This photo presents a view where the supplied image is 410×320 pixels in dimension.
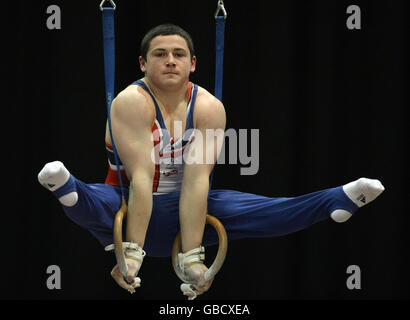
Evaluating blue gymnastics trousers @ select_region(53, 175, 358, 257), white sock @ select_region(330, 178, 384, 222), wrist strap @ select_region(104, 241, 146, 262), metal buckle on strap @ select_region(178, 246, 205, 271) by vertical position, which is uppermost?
white sock @ select_region(330, 178, 384, 222)

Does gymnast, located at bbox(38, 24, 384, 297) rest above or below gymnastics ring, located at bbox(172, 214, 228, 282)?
above

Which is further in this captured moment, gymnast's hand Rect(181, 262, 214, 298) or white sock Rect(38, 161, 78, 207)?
gymnast's hand Rect(181, 262, 214, 298)

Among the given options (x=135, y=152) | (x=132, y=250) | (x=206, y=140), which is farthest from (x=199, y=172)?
(x=132, y=250)

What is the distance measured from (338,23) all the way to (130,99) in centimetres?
125

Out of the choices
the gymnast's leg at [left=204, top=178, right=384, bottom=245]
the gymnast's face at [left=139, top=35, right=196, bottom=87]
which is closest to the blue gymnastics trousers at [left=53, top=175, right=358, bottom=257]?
the gymnast's leg at [left=204, top=178, right=384, bottom=245]

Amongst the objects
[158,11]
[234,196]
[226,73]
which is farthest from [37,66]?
[234,196]

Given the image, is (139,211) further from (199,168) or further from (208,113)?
(208,113)

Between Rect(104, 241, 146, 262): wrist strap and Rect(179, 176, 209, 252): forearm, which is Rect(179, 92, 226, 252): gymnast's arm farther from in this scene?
Rect(104, 241, 146, 262): wrist strap

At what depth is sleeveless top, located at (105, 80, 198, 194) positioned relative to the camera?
3.35 meters

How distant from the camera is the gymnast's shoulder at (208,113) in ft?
11.1

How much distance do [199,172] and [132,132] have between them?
28 cm

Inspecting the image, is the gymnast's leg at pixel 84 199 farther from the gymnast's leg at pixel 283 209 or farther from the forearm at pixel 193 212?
the gymnast's leg at pixel 283 209

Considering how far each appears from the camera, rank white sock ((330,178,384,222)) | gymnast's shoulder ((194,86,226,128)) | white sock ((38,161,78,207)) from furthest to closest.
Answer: gymnast's shoulder ((194,86,226,128)) < white sock ((330,178,384,222)) < white sock ((38,161,78,207))

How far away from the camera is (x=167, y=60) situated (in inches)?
130
